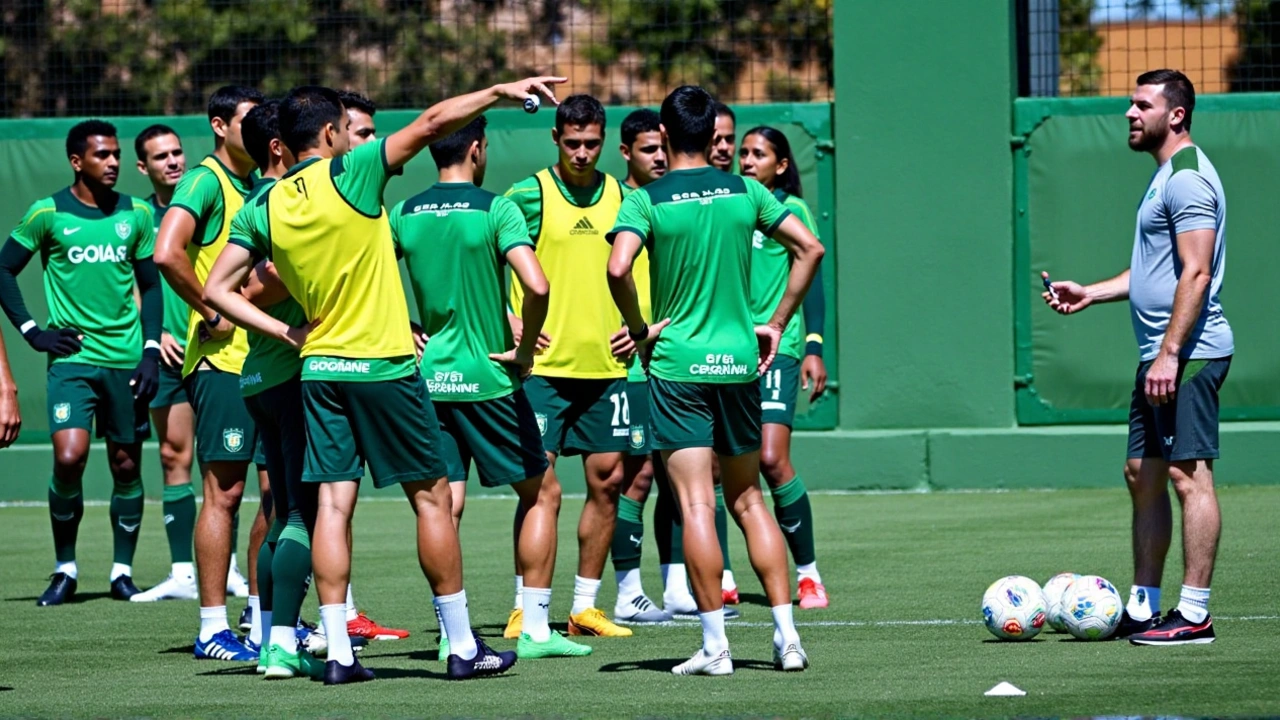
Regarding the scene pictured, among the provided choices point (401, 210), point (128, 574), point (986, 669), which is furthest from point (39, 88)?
point (986, 669)

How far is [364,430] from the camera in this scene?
6840mm

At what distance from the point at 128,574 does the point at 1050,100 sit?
319 inches

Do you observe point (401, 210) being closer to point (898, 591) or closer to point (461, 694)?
point (461, 694)

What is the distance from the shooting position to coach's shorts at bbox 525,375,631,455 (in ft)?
27.7

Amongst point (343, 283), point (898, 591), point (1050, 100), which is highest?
point (1050, 100)

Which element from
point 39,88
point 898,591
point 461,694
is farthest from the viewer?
point 39,88

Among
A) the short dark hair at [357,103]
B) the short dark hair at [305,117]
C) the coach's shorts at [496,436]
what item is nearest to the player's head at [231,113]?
the short dark hair at [357,103]

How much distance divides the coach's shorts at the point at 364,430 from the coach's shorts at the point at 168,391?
3339 millimetres

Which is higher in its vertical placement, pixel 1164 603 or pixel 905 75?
pixel 905 75

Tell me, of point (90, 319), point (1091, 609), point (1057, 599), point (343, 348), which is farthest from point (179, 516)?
point (1091, 609)

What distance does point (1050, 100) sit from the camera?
14.4 m

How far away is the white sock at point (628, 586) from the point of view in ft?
28.8

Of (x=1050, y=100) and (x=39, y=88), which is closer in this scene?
(x=1050, y=100)

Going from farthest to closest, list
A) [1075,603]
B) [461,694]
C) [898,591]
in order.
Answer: [898,591] → [1075,603] → [461,694]
